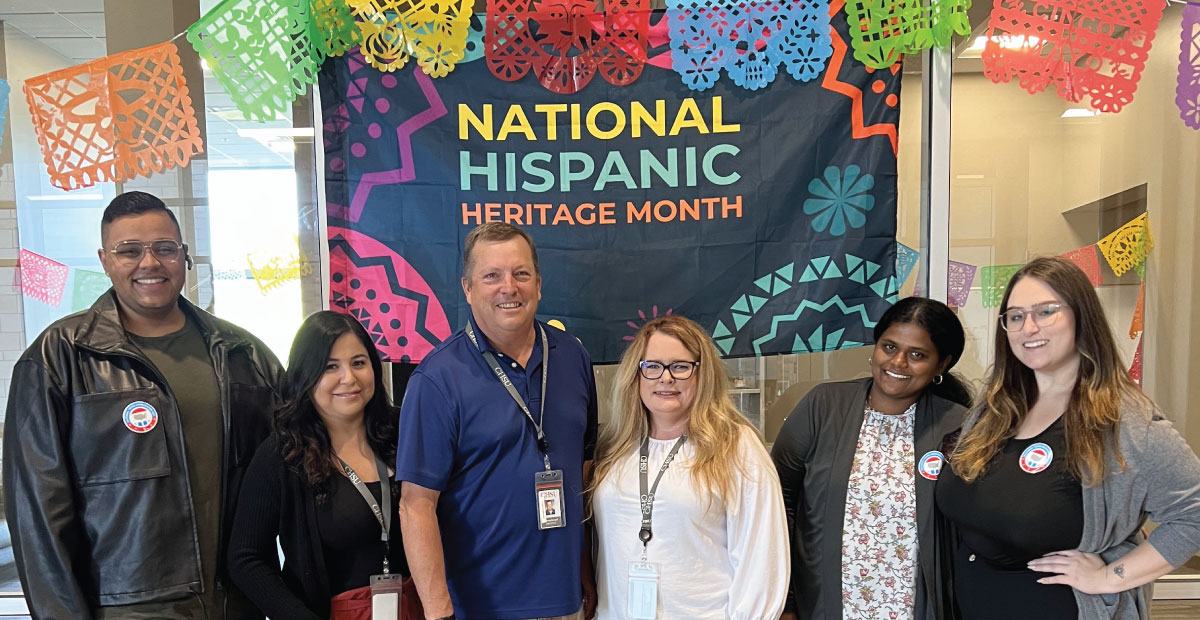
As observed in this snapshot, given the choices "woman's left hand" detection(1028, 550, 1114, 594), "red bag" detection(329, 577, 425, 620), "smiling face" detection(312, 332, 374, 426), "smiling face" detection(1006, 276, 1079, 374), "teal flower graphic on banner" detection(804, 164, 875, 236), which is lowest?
"red bag" detection(329, 577, 425, 620)

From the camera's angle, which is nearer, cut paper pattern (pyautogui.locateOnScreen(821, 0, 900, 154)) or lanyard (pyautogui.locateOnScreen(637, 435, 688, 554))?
lanyard (pyautogui.locateOnScreen(637, 435, 688, 554))

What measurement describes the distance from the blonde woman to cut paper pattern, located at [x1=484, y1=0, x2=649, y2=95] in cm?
113

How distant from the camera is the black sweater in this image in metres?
1.76

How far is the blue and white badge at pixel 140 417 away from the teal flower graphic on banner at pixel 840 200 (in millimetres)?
2236

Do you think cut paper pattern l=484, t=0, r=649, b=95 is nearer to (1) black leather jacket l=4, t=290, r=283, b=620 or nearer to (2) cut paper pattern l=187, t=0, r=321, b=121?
(2) cut paper pattern l=187, t=0, r=321, b=121

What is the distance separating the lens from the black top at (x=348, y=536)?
1781mm

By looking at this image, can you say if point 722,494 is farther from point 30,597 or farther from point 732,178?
point 30,597

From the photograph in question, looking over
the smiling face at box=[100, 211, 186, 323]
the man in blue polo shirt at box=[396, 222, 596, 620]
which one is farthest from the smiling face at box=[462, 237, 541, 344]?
the smiling face at box=[100, 211, 186, 323]

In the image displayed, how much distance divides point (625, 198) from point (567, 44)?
24.1 inches

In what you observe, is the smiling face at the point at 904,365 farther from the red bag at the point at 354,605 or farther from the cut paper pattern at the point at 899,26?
the red bag at the point at 354,605

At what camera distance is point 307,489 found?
70.1 inches

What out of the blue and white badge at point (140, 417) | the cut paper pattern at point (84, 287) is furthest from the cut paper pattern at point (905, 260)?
the cut paper pattern at point (84, 287)

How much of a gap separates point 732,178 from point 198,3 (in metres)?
2.42

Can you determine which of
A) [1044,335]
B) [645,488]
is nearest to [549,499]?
[645,488]
